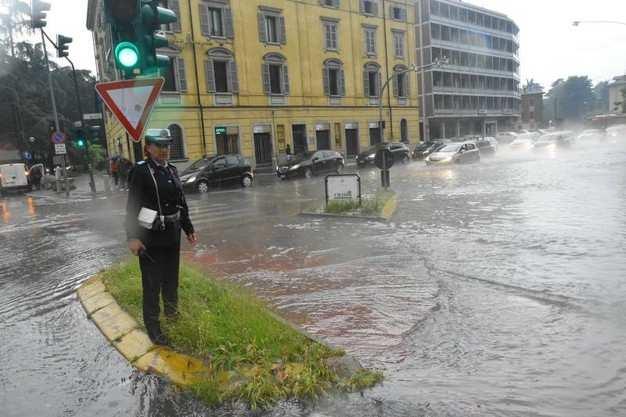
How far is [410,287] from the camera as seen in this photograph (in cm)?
616

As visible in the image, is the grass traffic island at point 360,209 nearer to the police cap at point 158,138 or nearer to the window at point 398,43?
the police cap at point 158,138

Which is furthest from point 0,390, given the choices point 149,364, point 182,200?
point 182,200

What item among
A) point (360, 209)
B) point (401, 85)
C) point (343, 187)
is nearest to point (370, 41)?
point (401, 85)

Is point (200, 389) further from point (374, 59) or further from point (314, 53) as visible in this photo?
point (374, 59)

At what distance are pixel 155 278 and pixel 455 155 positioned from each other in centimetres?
2707

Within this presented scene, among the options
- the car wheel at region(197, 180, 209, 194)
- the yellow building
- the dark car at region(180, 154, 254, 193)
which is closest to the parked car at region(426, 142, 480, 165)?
the yellow building

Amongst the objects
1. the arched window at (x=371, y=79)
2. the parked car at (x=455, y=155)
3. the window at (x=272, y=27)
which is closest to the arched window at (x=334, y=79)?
the arched window at (x=371, y=79)

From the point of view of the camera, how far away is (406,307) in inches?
214

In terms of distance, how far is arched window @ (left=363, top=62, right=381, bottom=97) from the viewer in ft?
138

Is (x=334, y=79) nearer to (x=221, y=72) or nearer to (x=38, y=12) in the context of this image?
(x=221, y=72)

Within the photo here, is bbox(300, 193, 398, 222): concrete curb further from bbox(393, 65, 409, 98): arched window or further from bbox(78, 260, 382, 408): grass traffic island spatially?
bbox(393, 65, 409, 98): arched window

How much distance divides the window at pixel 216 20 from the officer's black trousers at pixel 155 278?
3020 cm

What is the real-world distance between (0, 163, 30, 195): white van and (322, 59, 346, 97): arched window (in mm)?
21934

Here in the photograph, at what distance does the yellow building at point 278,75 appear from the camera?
31641 millimetres
